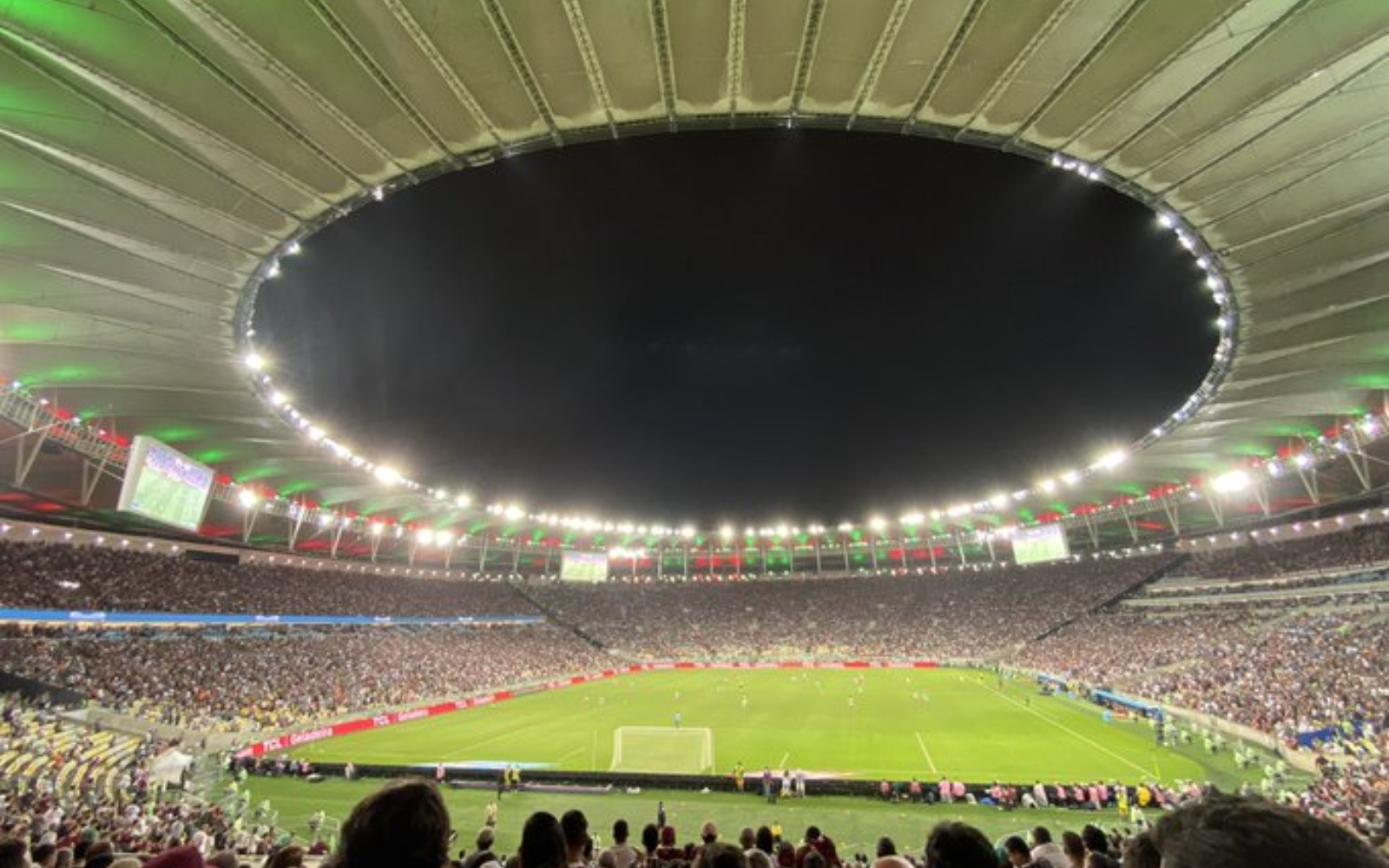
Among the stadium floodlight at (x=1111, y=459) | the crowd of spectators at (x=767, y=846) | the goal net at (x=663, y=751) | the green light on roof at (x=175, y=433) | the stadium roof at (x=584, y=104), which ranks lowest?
the goal net at (x=663, y=751)

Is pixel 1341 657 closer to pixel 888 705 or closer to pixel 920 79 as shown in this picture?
pixel 888 705

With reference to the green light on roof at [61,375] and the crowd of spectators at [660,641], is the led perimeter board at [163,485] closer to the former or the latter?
the green light on roof at [61,375]

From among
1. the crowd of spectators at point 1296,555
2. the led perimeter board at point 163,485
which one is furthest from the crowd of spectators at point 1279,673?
the led perimeter board at point 163,485

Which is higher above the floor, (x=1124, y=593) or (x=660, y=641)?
(x=1124, y=593)

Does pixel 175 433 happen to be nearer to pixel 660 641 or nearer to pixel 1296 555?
pixel 660 641

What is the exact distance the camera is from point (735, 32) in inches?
466

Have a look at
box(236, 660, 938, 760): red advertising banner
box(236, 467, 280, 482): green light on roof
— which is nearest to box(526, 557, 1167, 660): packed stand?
box(236, 660, 938, 760): red advertising banner

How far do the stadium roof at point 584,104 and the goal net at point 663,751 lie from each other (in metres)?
22.3

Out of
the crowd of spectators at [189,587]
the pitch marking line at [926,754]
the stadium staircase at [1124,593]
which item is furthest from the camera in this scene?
the stadium staircase at [1124,593]

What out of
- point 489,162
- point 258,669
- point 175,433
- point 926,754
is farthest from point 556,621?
point 489,162

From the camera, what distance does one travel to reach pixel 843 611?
82188 mm

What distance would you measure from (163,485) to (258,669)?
19.3 m

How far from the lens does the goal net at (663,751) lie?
2722 centimetres

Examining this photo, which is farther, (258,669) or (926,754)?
(258,669)
